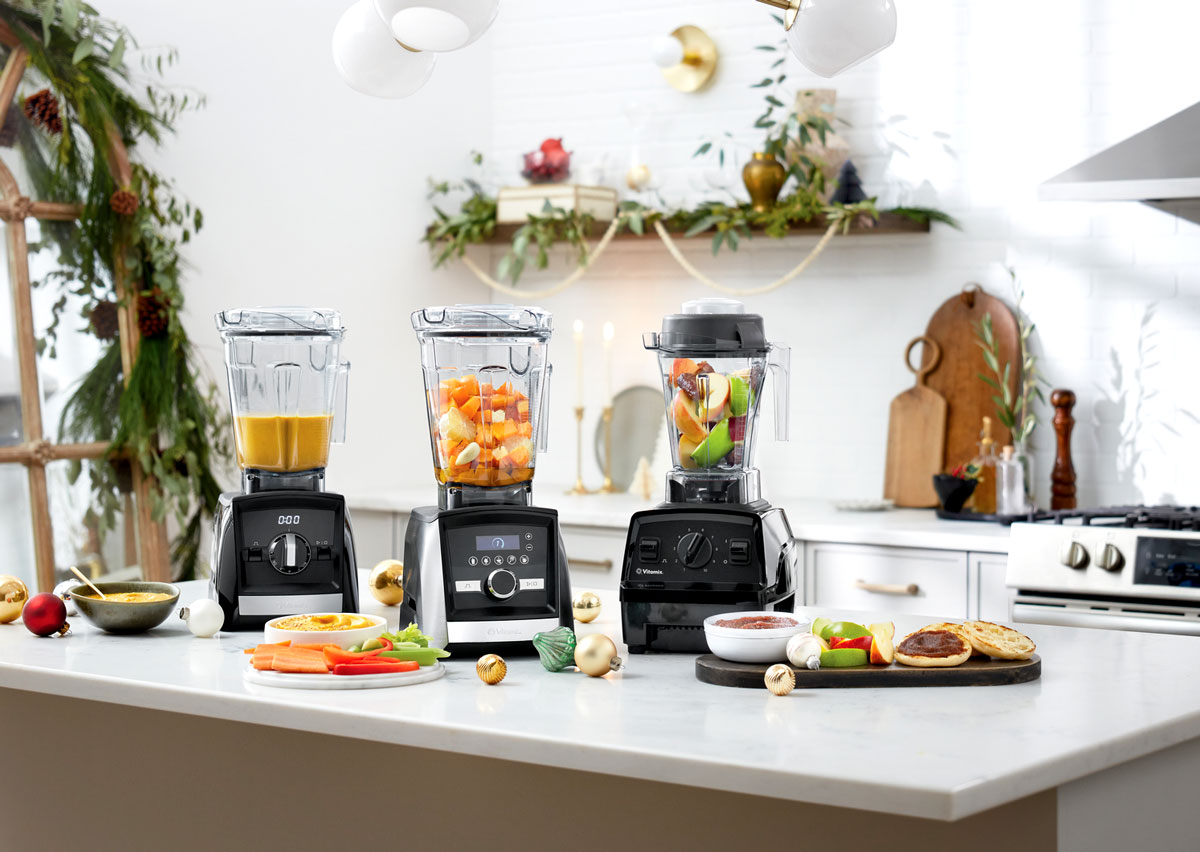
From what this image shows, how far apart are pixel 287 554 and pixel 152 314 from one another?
1470 mm

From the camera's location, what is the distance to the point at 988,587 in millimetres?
3254

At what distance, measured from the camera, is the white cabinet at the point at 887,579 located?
10.9 feet

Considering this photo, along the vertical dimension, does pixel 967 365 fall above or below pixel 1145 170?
below

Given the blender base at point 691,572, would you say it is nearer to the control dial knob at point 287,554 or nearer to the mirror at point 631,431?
the control dial knob at point 287,554

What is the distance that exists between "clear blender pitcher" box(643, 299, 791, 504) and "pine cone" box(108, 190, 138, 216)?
5.75 ft

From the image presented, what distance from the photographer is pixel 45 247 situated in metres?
3.18

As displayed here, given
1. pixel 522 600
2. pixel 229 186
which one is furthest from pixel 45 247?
pixel 522 600

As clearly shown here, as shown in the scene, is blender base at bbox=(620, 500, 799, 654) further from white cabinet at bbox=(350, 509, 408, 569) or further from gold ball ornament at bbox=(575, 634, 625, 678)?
white cabinet at bbox=(350, 509, 408, 569)

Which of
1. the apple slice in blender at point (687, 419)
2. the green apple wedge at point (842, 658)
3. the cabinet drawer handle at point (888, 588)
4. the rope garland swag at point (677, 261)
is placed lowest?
the cabinet drawer handle at point (888, 588)

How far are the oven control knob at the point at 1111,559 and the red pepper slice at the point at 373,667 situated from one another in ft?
6.21

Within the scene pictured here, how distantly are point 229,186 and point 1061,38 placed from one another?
95.8 inches

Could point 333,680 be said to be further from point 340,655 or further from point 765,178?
point 765,178

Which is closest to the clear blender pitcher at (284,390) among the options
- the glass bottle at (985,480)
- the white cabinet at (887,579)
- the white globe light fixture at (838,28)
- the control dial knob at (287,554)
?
the control dial knob at (287,554)

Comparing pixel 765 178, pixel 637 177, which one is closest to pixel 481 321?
pixel 765 178
